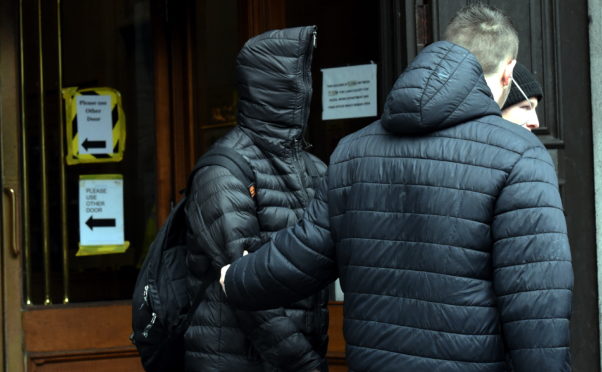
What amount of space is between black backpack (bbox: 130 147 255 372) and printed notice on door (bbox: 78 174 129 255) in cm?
180

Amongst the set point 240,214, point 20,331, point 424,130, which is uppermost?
point 424,130

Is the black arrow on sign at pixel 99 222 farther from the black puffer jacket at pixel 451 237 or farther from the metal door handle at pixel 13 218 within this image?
the black puffer jacket at pixel 451 237

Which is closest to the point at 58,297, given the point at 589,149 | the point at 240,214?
the point at 240,214

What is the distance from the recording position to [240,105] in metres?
3.81

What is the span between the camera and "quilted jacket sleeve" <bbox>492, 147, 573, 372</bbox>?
93.0 inches

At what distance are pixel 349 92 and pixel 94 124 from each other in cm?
135

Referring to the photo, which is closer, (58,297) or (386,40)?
(386,40)

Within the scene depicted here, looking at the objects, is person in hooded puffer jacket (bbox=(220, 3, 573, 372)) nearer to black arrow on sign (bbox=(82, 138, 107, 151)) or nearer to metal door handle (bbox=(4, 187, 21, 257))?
metal door handle (bbox=(4, 187, 21, 257))

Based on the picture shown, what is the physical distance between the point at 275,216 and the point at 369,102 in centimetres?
179

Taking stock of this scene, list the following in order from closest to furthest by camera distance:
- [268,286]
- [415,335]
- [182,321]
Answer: [415,335] → [268,286] → [182,321]

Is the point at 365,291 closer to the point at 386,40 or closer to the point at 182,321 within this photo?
the point at 182,321

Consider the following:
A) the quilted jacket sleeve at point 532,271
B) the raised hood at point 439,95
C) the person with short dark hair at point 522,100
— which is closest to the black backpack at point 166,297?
the person with short dark hair at point 522,100

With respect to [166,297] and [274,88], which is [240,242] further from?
[274,88]

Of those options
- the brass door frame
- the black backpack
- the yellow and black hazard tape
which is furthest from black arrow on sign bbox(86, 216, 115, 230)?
the black backpack
